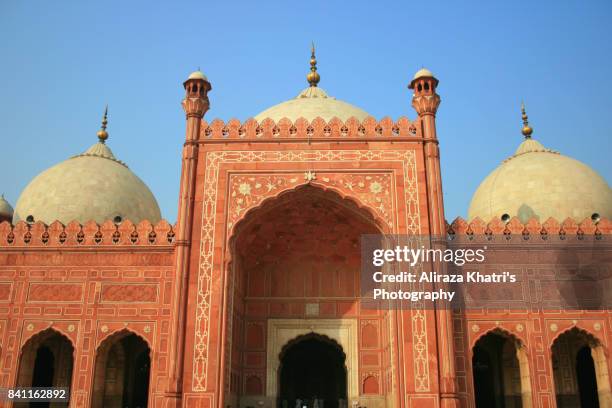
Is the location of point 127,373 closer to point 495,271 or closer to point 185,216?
point 185,216

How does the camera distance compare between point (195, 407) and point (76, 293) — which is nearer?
point (195, 407)

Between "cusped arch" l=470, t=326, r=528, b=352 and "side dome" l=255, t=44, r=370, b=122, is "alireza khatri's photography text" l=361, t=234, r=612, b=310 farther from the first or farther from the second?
"side dome" l=255, t=44, r=370, b=122

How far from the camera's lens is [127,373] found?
14.0m

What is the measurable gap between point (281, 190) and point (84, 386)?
5417 millimetres

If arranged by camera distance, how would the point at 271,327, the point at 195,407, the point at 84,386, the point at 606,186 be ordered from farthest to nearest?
the point at 606,186
the point at 271,327
the point at 84,386
the point at 195,407

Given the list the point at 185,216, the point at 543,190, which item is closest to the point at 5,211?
the point at 185,216

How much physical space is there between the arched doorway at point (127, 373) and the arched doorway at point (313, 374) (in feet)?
11.2

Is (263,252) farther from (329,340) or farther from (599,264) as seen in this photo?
(599,264)

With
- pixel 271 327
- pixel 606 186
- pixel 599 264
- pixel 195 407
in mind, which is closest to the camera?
pixel 195 407

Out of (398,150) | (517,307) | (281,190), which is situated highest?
(398,150)

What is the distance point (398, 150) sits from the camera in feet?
40.7

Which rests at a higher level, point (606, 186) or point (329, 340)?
point (606, 186)

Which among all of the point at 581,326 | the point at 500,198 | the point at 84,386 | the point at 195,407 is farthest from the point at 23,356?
the point at 500,198

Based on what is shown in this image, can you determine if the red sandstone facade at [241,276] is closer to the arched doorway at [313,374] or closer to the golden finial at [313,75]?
the arched doorway at [313,374]
